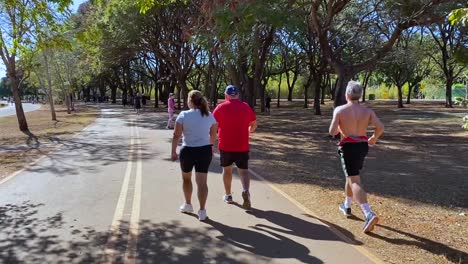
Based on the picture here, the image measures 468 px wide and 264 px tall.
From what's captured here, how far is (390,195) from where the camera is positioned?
830 cm

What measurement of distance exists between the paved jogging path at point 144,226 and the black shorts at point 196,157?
2.32ft

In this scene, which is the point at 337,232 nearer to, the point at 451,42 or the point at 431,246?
the point at 431,246

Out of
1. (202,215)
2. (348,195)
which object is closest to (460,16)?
(348,195)

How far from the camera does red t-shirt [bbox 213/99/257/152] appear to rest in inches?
283

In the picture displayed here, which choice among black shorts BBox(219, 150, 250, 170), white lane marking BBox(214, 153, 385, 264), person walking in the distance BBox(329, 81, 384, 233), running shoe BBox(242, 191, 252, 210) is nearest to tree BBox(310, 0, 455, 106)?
white lane marking BBox(214, 153, 385, 264)

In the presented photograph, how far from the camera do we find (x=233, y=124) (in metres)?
7.18

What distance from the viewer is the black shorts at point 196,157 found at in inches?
260

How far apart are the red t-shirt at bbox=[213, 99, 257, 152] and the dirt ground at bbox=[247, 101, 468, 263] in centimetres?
142

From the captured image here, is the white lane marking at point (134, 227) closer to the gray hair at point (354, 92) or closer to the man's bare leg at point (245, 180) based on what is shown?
the man's bare leg at point (245, 180)

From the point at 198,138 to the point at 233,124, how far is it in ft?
2.52

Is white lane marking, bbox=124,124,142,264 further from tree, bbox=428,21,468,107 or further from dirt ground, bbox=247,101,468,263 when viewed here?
tree, bbox=428,21,468,107

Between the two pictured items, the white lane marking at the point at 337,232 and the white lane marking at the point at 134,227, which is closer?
the white lane marking at the point at 337,232

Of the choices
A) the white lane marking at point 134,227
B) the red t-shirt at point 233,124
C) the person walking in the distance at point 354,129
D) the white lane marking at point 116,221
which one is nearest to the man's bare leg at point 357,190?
the person walking in the distance at point 354,129

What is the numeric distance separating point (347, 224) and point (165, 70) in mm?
47702
